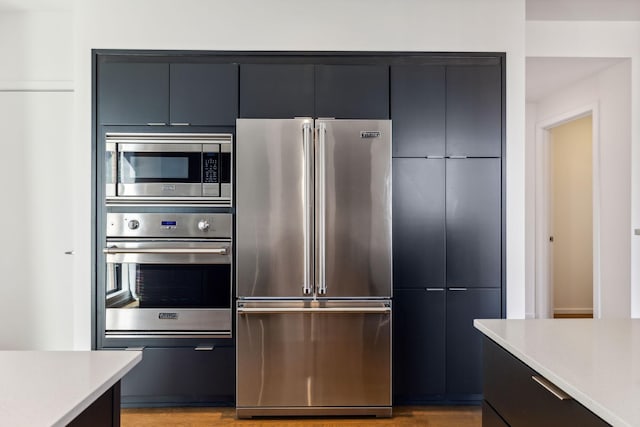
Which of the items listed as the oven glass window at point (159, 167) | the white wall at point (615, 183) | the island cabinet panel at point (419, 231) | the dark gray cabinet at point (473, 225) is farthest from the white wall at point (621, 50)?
the oven glass window at point (159, 167)

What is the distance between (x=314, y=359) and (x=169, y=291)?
0.97 m

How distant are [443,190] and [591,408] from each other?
1.87m

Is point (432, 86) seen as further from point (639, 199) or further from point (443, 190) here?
point (639, 199)

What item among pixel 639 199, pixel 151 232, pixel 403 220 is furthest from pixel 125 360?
pixel 639 199

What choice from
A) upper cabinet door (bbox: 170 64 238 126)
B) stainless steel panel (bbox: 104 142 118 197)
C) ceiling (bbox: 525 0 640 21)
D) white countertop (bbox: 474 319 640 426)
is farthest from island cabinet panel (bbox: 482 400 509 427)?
ceiling (bbox: 525 0 640 21)

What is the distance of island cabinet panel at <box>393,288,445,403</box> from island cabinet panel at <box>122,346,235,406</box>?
1032 millimetres

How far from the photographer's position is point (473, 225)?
2.64 meters

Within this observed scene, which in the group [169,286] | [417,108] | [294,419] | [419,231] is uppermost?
[417,108]

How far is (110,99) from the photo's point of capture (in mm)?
2611

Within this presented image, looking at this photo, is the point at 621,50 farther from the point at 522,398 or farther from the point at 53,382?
the point at 53,382

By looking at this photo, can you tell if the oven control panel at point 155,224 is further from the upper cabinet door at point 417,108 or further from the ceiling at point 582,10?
the ceiling at point 582,10

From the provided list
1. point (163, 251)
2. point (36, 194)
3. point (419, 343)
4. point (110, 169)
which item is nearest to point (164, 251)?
point (163, 251)

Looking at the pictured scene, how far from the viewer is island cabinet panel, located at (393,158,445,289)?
2629 mm

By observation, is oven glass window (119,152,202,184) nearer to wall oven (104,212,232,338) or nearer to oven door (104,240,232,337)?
wall oven (104,212,232,338)
